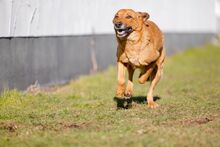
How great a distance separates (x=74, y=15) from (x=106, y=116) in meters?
6.25

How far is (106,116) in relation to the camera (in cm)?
916

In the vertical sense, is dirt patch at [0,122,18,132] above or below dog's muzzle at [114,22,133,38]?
below

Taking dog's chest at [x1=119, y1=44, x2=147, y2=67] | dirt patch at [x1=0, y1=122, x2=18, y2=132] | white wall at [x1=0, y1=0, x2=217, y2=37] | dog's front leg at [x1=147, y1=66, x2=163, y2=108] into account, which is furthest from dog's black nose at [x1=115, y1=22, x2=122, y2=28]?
white wall at [x1=0, y1=0, x2=217, y2=37]

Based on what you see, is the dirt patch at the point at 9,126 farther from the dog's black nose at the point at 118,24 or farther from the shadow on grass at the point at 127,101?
the shadow on grass at the point at 127,101

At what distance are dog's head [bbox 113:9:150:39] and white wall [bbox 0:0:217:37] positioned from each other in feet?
7.83

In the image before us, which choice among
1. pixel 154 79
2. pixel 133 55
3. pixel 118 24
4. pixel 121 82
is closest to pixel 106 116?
pixel 121 82

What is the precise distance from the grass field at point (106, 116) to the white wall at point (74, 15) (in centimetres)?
127

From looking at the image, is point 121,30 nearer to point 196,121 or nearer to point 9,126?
point 196,121

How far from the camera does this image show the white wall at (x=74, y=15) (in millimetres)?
11312

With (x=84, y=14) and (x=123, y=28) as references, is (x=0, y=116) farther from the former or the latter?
(x=84, y=14)

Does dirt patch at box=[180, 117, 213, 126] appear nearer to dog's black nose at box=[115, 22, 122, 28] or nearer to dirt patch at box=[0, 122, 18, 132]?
dog's black nose at box=[115, 22, 122, 28]

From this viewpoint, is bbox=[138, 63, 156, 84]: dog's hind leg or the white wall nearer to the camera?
bbox=[138, 63, 156, 84]: dog's hind leg

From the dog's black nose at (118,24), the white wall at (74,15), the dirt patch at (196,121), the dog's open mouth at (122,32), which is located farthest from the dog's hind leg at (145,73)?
the white wall at (74,15)

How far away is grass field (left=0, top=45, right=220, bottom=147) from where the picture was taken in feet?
23.7
